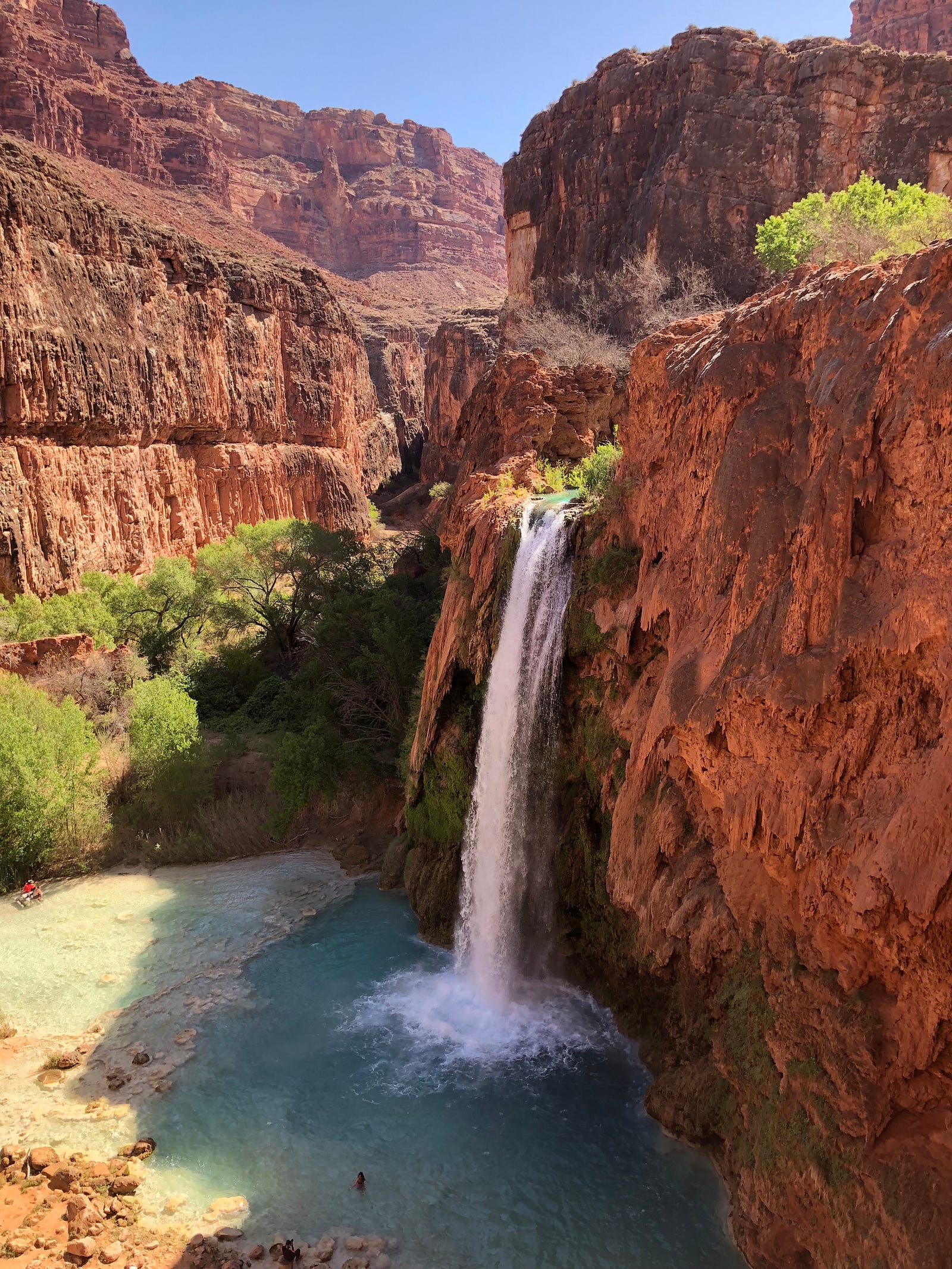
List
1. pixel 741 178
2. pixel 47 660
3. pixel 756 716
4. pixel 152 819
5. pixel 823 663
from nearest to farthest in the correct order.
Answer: pixel 823 663 < pixel 756 716 < pixel 152 819 < pixel 47 660 < pixel 741 178

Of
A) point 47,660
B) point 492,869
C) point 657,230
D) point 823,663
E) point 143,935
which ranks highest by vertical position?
point 657,230

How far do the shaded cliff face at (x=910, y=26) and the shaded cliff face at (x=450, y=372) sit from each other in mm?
35798

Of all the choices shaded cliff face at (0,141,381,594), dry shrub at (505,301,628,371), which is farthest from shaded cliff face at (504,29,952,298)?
shaded cliff face at (0,141,381,594)

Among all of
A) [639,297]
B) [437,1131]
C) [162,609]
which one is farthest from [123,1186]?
[639,297]

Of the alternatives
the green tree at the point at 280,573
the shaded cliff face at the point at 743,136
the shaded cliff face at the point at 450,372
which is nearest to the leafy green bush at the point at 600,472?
the green tree at the point at 280,573

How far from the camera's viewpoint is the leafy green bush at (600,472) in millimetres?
15898

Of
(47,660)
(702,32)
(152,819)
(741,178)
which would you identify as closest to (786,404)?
(152,819)

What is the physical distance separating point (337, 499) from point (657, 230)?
2761 cm

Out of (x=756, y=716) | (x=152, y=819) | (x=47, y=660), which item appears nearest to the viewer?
(x=756, y=716)

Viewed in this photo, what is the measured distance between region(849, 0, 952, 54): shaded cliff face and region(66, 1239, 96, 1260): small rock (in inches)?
3175

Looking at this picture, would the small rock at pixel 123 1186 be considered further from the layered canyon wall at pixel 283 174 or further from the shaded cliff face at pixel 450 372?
the layered canyon wall at pixel 283 174

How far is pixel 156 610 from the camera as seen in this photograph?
32281 millimetres

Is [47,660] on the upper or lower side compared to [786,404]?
lower

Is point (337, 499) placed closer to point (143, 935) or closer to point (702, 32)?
point (702, 32)
